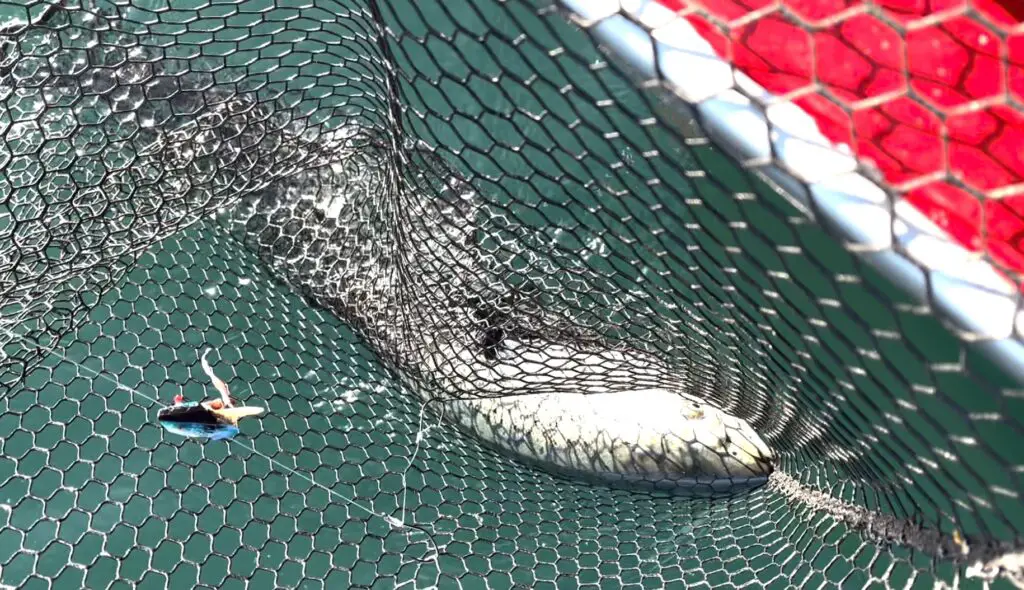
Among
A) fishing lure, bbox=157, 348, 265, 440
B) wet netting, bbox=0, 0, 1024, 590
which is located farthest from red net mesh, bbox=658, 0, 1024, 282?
fishing lure, bbox=157, 348, 265, 440

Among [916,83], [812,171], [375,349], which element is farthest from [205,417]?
[916,83]

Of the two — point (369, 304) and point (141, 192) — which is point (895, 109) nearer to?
point (369, 304)

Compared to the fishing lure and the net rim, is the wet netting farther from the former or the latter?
the net rim

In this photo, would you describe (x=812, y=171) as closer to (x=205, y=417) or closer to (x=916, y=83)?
(x=916, y=83)

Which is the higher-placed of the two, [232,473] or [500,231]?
[500,231]

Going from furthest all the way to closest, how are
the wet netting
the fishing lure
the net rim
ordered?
the fishing lure, the wet netting, the net rim

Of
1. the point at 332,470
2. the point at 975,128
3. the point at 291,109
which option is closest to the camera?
the point at 975,128

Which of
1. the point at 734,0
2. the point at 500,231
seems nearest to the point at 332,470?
the point at 500,231
